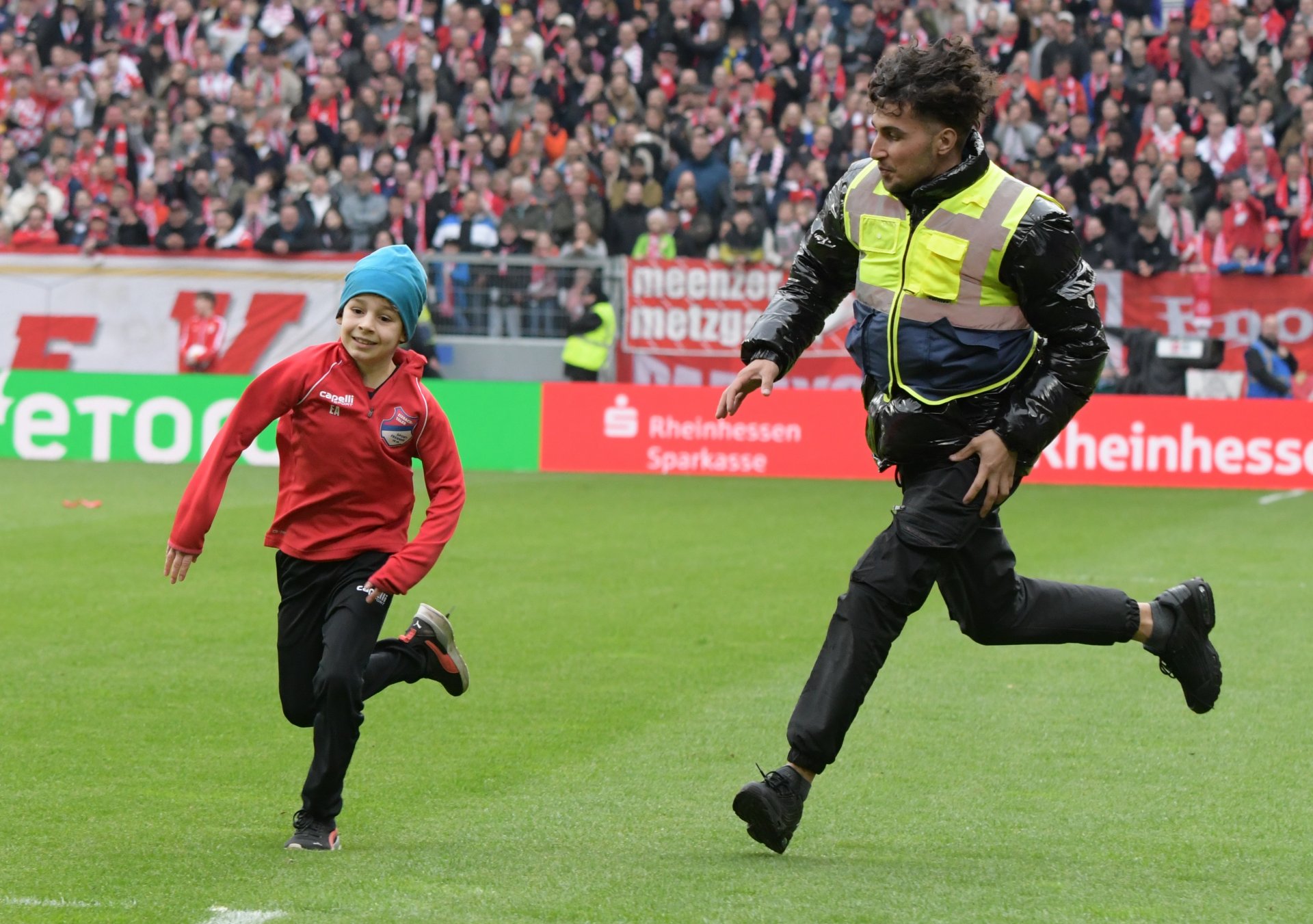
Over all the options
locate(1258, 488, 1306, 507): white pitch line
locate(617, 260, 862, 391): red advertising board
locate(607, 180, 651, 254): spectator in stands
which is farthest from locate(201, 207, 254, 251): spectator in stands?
locate(1258, 488, 1306, 507): white pitch line

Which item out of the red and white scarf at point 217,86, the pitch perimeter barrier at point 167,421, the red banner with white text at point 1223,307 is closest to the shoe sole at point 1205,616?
the red banner with white text at point 1223,307

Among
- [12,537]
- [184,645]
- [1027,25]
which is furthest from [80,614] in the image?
[1027,25]

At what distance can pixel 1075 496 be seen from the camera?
17.6 metres

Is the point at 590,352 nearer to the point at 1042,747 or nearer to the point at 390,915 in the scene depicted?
the point at 1042,747

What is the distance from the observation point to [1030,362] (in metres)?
5.32

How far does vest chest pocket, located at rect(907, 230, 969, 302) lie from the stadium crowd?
15.0 metres

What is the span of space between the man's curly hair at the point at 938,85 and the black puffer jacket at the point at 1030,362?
0.37 ft

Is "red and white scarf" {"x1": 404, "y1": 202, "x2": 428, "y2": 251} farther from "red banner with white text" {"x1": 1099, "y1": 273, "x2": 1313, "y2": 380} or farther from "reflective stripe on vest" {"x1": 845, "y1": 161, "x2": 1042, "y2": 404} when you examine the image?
"reflective stripe on vest" {"x1": 845, "y1": 161, "x2": 1042, "y2": 404}

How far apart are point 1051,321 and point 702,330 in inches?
569

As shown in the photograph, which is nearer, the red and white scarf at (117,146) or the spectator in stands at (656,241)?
the spectator in stands at (656,241)

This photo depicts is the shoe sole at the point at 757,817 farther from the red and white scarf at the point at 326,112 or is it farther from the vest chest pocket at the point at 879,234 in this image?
the red and white scarf at the point at 326,112

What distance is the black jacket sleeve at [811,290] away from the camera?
5512 mm

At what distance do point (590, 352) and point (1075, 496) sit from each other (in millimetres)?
5287

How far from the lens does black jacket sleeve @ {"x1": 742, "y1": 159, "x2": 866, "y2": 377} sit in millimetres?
5512
